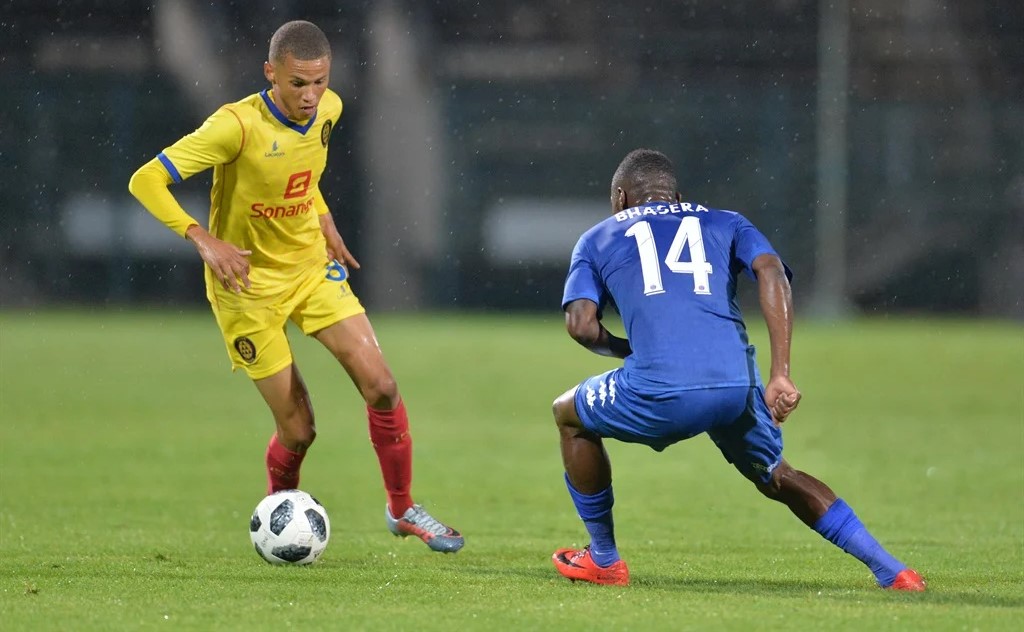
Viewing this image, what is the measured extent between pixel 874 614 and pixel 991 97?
67.7 ft

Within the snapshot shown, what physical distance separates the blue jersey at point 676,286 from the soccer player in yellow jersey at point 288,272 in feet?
5.38

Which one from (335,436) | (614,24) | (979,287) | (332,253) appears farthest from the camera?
(614,24)

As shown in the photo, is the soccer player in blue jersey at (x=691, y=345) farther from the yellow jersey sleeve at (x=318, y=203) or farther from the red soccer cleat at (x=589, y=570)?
the yellow jersey sleeve at (x=318, y=203)

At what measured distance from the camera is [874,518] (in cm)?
803

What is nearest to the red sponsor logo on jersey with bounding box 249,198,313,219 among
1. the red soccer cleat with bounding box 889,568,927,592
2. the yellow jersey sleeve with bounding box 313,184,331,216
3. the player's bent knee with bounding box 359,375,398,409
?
the yellow jersey sleeve with bounding box 313,184,331,216

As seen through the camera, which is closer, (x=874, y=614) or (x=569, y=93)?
(x=874, y=614)

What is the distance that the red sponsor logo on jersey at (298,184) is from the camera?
685cm

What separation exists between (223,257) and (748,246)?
87.2 inches

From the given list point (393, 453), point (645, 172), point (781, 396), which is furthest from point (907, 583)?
point (393, 453)

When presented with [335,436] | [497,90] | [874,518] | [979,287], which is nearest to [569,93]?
[497,90]

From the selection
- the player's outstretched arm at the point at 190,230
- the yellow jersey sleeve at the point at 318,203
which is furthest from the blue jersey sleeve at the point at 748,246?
the yellow jersey sleeve at the point at 318,203

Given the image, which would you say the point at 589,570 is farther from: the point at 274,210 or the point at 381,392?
the point at 274,210

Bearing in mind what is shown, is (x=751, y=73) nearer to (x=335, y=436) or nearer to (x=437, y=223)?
(x=437, y=223)

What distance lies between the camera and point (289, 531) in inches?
251
